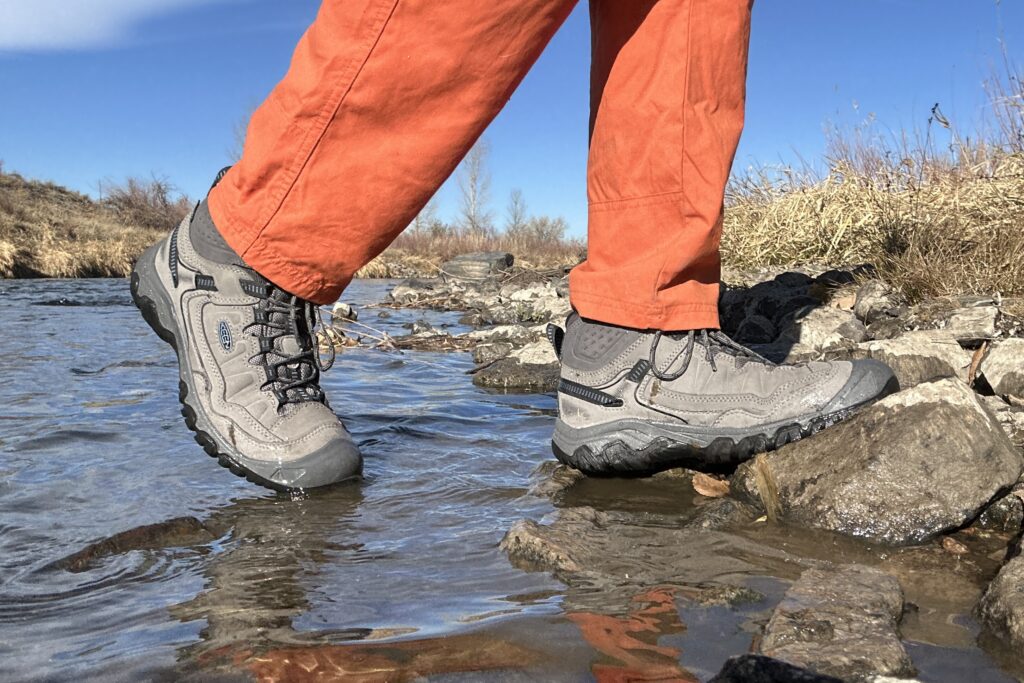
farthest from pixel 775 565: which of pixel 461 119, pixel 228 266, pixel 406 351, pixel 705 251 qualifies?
pixel 406 351

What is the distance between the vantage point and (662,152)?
1.90 m

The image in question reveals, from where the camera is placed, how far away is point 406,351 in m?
5.75

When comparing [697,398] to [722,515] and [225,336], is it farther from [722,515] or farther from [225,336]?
[225,336]

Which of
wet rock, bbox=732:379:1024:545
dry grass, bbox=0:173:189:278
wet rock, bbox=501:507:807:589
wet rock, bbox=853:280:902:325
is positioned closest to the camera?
wet rock, bbox=501:507:807:589

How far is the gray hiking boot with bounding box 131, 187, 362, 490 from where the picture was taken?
72.7 inches

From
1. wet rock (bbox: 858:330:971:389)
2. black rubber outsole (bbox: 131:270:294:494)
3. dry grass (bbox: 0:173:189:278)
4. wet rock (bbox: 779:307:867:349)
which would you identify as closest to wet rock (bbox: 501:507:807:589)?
black rubber outsole (bbox: 131:270:294:494)

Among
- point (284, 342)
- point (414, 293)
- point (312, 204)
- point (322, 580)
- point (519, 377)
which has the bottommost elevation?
point (322, 580)

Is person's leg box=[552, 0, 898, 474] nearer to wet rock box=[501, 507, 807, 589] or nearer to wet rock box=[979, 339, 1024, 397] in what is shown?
wet rock box=[501, 507, 807, 589]

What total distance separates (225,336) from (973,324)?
9.89 feet

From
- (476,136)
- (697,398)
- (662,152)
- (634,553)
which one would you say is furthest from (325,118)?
(697,398)

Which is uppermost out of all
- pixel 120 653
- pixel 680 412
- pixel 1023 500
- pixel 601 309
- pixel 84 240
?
pixel 84 240

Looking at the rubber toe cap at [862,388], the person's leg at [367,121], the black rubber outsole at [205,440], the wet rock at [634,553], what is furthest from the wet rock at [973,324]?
the black rubber outsole at [205,440]

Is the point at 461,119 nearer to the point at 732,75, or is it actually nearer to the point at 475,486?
the point at 732,75

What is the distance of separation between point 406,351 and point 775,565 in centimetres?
447
